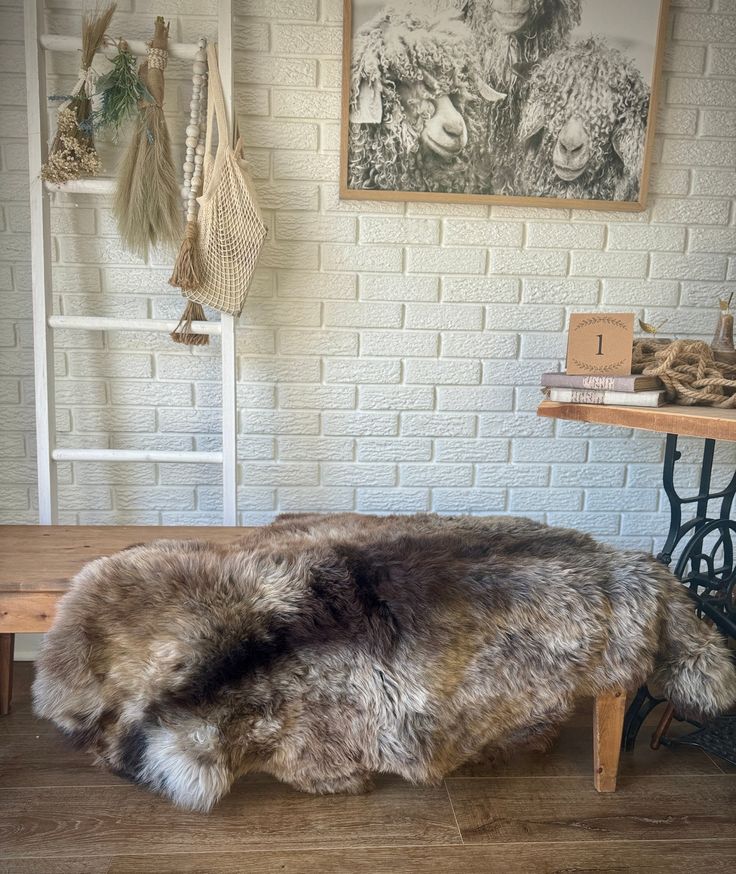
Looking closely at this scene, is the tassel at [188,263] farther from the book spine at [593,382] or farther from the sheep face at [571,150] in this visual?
the sheep face at [571,150]

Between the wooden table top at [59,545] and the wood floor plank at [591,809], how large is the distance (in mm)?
728

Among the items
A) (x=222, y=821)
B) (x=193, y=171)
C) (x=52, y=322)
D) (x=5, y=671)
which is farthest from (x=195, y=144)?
(x=222, y=821)

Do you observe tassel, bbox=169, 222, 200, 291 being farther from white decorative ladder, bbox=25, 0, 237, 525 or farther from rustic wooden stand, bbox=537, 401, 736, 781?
rustic wooden stand, bbox=537, 401, 736, 781

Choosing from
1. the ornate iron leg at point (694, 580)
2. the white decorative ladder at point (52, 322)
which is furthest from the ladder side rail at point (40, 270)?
the ornate iron leg at point (694, 580)

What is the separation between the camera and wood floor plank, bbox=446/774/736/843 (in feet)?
3.76

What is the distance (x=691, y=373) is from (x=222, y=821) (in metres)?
1.25

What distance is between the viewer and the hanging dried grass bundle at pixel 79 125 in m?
1.42

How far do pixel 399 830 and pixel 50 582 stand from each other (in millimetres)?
767

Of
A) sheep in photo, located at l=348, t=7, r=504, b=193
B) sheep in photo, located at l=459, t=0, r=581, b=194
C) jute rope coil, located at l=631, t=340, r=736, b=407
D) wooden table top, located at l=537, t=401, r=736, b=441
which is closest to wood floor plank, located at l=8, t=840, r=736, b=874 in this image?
wooden table top, located at l=537, t=401, r=736, b=441

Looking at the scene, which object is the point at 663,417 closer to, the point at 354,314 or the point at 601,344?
the point at 601,344

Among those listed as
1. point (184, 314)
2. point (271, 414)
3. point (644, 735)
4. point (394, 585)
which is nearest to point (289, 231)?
point (184, 314)

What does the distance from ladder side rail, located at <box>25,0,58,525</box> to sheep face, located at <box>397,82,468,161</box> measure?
0.82 metres

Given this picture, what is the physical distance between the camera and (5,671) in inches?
57.0

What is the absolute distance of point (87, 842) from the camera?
3.59 feet
